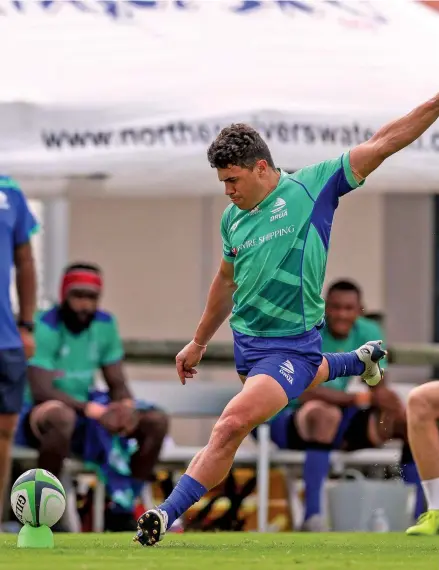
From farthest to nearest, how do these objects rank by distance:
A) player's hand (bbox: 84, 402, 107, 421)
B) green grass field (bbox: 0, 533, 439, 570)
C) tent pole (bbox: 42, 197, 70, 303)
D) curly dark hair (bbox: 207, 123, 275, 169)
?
tent pole (bbox: 42, 197, 70, 303) < player's hand (bbox: 84, 402, 107, 421) < curly dark hair (bbox: 207, 123, 275, 169) < green grass field (bbox: 0, 533, 439, 570)

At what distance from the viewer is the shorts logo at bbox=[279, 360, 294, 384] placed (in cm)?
709

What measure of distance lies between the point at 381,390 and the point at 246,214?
434cm

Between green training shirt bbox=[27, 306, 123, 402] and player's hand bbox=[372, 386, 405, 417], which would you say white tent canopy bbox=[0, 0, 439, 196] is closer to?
green training shirt bbox=[27, 306, 123, 402]

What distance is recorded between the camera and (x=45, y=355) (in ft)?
36.4

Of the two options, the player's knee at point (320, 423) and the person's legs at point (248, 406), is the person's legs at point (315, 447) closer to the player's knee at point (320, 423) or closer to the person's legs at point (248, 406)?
the player's knee at point (320, 423)

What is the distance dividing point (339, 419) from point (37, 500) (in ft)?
14.8

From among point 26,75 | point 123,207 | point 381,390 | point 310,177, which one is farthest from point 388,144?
point 123,207

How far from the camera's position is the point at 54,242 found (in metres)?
13.1

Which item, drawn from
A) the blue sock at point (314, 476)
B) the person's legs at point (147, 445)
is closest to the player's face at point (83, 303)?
the person's legs at point (147, 445)

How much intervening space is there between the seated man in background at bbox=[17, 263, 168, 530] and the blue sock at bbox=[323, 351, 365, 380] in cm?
344

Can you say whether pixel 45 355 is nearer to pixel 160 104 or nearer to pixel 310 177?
pixel 160 104

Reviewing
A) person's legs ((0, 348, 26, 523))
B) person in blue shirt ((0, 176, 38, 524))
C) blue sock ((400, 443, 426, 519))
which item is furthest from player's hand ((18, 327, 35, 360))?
blue sock ((400, 443, 426, 519))

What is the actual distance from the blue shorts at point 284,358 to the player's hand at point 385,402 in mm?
4102

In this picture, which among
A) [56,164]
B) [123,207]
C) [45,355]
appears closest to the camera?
[56,164]
